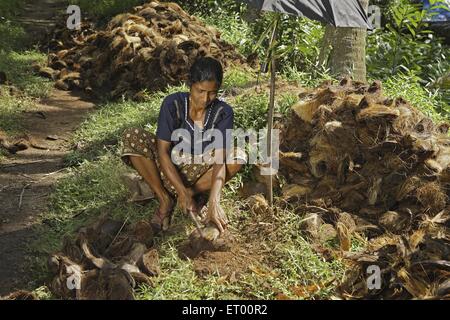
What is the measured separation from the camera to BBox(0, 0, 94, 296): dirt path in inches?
179

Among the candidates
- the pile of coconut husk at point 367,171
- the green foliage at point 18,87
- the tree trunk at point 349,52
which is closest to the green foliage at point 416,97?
the tree trunk at point 349,52

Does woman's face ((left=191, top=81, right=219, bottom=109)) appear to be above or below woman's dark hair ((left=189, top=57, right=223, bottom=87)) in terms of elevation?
below

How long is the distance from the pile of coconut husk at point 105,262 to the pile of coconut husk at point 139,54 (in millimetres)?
3910

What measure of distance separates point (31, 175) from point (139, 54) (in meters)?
3.12

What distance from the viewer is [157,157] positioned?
4754 mm

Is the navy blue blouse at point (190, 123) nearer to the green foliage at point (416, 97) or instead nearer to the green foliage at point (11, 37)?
the green foliage at point (416, 97)

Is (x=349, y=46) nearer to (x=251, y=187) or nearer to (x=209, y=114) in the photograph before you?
(x=251, y=187)

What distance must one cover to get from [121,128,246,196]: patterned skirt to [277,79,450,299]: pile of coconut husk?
0.76m

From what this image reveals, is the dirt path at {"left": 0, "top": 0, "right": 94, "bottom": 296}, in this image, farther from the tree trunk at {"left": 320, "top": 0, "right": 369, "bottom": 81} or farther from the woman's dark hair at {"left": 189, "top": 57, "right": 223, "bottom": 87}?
the tree trunk at {"left": 320, "top": 0, "right": 369, "bottom": 81}

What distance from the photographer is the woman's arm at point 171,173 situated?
179 inches

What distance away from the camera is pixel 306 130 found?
5621mm

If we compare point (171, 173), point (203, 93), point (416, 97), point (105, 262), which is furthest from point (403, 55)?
point (105, 262)

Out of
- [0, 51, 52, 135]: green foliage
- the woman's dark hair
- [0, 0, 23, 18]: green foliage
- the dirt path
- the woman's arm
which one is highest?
the woman's dark hair

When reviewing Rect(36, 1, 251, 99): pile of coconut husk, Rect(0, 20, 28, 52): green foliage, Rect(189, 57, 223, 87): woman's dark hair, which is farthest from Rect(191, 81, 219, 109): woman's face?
Rect(0, 20, 28, 52): green foliage
